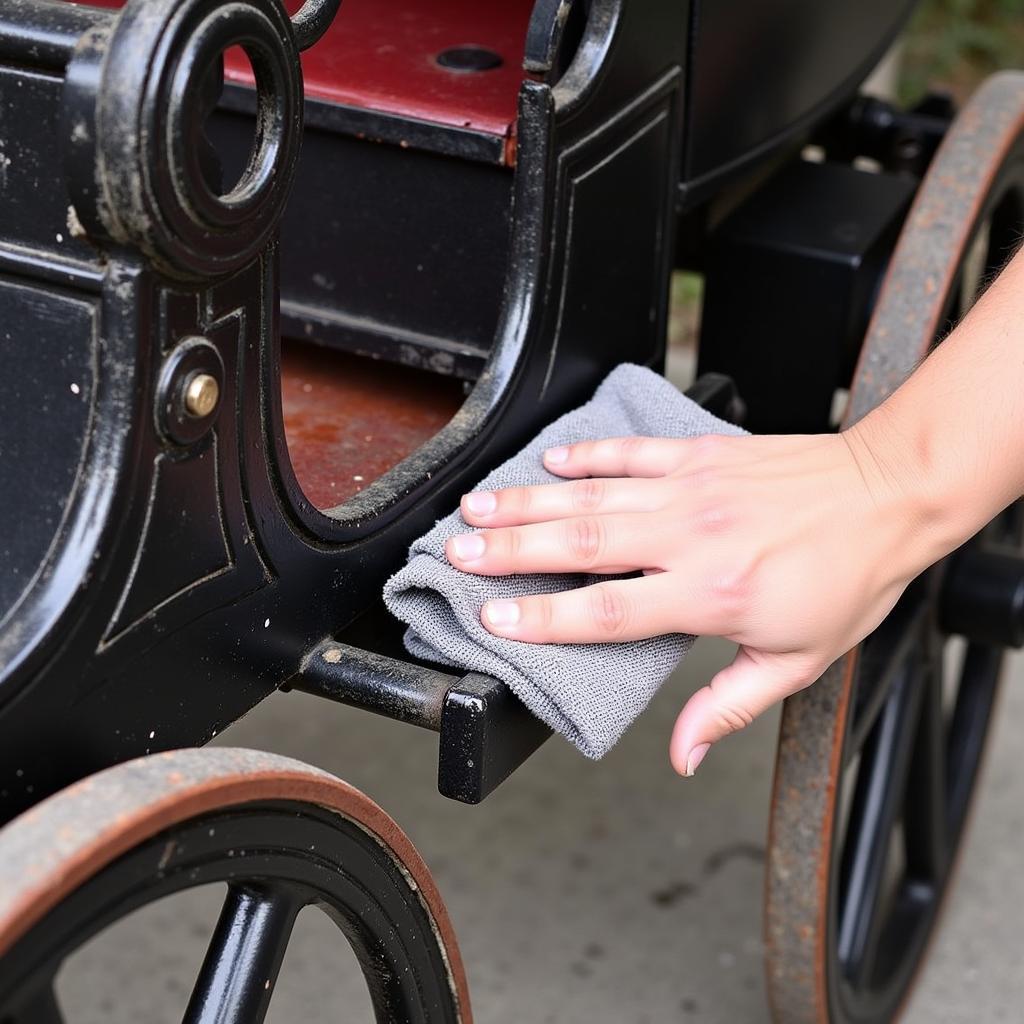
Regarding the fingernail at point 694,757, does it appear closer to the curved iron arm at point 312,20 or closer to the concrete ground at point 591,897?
the curved iron arm at point 312,20

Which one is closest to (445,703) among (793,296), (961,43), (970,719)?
(793,296)

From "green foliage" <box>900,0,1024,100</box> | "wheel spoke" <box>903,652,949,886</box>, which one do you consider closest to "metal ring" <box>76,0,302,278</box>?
"wheel spoke" <box>903,652,949,886</box>

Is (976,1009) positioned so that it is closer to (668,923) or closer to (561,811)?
(668,923)

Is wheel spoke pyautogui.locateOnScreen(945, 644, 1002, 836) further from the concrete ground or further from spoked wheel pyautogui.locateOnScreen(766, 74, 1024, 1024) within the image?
the concrete ground

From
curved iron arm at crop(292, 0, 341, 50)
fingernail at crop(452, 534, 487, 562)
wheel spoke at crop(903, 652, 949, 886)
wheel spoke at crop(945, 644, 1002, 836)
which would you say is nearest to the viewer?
curved iron arm at crop(292, 0, 341, 50)

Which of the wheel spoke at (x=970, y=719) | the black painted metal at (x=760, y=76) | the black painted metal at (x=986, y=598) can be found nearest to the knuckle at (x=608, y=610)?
the black painted metal at (x=760, y=76)

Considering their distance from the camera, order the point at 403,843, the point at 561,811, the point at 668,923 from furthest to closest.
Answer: the point at 561,811 < the point at 668,923 < the point at 403,843

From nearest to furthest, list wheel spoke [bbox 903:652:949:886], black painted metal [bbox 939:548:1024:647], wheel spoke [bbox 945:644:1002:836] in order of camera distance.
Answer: black painted metal [bbox 939:548:1024:647]
wheel spoke [bbox 903:652:949:886]
wheel spoke [bbox 945:644:1002:836]

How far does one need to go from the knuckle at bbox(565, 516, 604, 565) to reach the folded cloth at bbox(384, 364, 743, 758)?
0.03 metres

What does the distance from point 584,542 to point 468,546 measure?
0.20ft

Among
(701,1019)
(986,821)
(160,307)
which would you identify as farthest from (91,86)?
(986,821)

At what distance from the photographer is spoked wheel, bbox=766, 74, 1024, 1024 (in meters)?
1.05

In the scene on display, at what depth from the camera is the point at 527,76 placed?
0.84 meters

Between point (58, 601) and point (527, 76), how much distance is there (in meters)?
0.43
